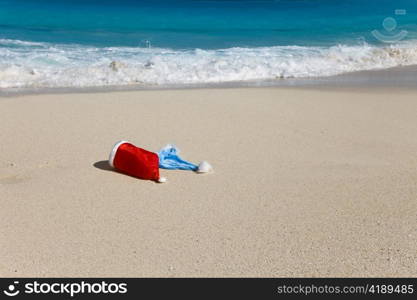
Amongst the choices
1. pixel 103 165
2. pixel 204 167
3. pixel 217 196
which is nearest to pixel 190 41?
pixel 103 165

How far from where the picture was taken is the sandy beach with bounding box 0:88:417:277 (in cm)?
311

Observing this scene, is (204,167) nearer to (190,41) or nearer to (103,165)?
(103,165)

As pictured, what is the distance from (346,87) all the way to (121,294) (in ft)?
24.8

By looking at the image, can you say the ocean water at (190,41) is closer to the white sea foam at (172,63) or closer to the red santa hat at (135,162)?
the white sea foam at (172,63)

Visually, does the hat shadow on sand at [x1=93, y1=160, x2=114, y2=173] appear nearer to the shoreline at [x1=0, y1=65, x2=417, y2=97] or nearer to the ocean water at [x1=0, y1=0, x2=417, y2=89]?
the shoreline at [x1=0, y1=65, x2=417, y2=97]

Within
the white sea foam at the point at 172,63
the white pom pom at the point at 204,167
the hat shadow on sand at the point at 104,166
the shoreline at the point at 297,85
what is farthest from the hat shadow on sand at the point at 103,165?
the white sea foam at the point at 172,63

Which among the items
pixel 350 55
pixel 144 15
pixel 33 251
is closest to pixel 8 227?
pixel 33 251

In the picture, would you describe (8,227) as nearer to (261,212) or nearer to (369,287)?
(261,212)

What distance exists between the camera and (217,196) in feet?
13.4

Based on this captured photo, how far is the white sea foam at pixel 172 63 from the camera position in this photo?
10.7m

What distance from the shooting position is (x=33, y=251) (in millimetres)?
3191

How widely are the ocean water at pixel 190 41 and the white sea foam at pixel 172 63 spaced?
0.02 meters

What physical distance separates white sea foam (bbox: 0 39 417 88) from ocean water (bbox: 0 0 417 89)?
2 centimetres

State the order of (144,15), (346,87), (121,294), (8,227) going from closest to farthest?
1. (121,294)
2. (8,227)
3. (346,87)
4. (144,15)
